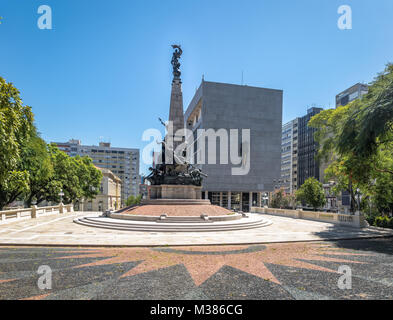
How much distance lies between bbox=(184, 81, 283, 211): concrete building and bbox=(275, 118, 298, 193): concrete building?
4110 centimetres

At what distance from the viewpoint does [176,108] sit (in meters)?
30.8

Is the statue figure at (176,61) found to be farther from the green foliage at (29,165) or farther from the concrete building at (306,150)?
the concrete building at (306,150)

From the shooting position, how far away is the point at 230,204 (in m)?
58.7

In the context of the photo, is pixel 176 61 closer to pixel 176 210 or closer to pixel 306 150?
pixel 176 210

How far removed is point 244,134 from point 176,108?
30.7m

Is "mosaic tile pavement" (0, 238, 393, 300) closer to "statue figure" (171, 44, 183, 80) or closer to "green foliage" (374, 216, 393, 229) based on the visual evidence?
"green foliage" (374, 216, 393, 229)

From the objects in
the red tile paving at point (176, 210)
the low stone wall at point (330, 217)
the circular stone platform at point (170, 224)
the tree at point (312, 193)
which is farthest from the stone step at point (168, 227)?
the tree at point (312, 193)

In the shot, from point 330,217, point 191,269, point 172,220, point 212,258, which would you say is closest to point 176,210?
point 172,220

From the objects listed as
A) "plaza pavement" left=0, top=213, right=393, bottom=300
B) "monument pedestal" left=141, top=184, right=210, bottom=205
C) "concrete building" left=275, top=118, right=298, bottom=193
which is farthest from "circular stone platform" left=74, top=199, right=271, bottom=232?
"concrete building" left=275, top=118, right=298, bottom=193

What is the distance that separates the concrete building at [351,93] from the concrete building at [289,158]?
2396cm

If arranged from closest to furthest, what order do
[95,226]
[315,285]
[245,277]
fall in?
1. [315,285]
2. [245,277]
3. [95,226]
